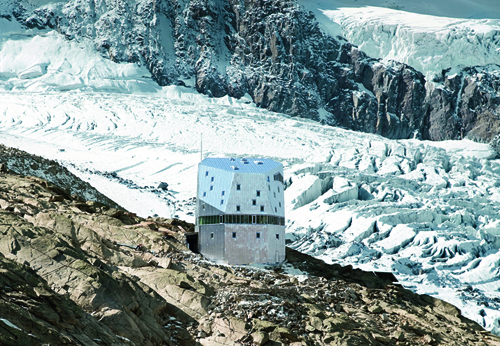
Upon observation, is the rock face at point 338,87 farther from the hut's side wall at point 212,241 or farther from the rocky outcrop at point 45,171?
the hut's side wall at point 212,241

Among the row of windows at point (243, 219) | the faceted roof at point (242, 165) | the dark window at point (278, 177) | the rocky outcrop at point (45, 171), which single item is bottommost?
the rocky outcrop at point (45, 171)

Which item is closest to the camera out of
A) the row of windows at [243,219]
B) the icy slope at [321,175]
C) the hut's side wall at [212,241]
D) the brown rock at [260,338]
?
the brown rock at [260,338]

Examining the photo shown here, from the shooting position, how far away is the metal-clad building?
150ft

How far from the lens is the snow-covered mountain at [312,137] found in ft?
231

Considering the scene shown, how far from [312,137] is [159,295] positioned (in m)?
101

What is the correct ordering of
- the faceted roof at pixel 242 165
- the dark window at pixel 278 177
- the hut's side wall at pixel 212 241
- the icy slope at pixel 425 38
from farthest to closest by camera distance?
the icy slope at pixel 425 38, the dark window at pixel 278 177, the faceted roof at pixel 242 165, the hut's side wall at pixel 212 241

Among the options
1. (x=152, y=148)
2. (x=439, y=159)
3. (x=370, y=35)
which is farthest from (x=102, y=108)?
(x=370, y=35)

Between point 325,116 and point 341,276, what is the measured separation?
14891 centimetres

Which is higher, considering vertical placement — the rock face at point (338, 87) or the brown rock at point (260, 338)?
the brown rock at point (260, 338)

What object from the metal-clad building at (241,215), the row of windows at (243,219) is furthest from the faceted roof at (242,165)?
the row of windows at (243,219)

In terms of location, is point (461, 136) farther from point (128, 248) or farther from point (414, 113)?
point (128, 248)

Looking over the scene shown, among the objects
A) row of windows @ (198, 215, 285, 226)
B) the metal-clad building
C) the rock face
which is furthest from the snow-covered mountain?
row of windows @ (198, 215, 285, 226)

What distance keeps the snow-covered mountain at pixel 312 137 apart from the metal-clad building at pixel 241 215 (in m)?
17.7

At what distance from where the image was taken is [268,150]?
117 meters
